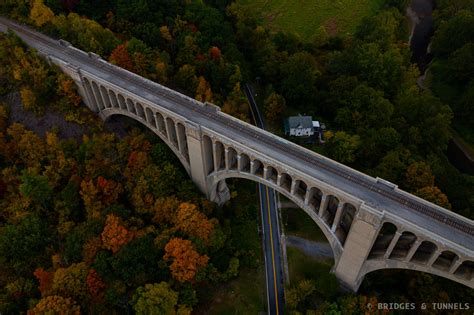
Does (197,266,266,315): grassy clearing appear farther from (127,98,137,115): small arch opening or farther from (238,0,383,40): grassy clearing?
(238,0,383,40): grassy clearing

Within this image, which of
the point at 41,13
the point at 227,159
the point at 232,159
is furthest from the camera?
the point at 41,13

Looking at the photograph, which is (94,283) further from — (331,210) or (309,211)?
(331,210)

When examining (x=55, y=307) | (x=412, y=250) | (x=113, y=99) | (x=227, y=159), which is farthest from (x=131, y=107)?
(x=412, y=250)

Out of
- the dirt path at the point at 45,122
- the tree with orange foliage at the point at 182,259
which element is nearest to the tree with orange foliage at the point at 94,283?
the tree with orange foliage at the point at 182,259

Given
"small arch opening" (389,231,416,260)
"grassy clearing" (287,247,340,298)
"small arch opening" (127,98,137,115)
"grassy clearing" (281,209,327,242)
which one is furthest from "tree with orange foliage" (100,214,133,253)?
"small arch opening" (389,231,416,260)

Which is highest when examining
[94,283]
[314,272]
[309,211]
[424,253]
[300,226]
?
[309,211]

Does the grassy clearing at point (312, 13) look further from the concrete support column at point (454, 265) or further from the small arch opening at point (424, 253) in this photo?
the concrete support column at point (454, 265)
